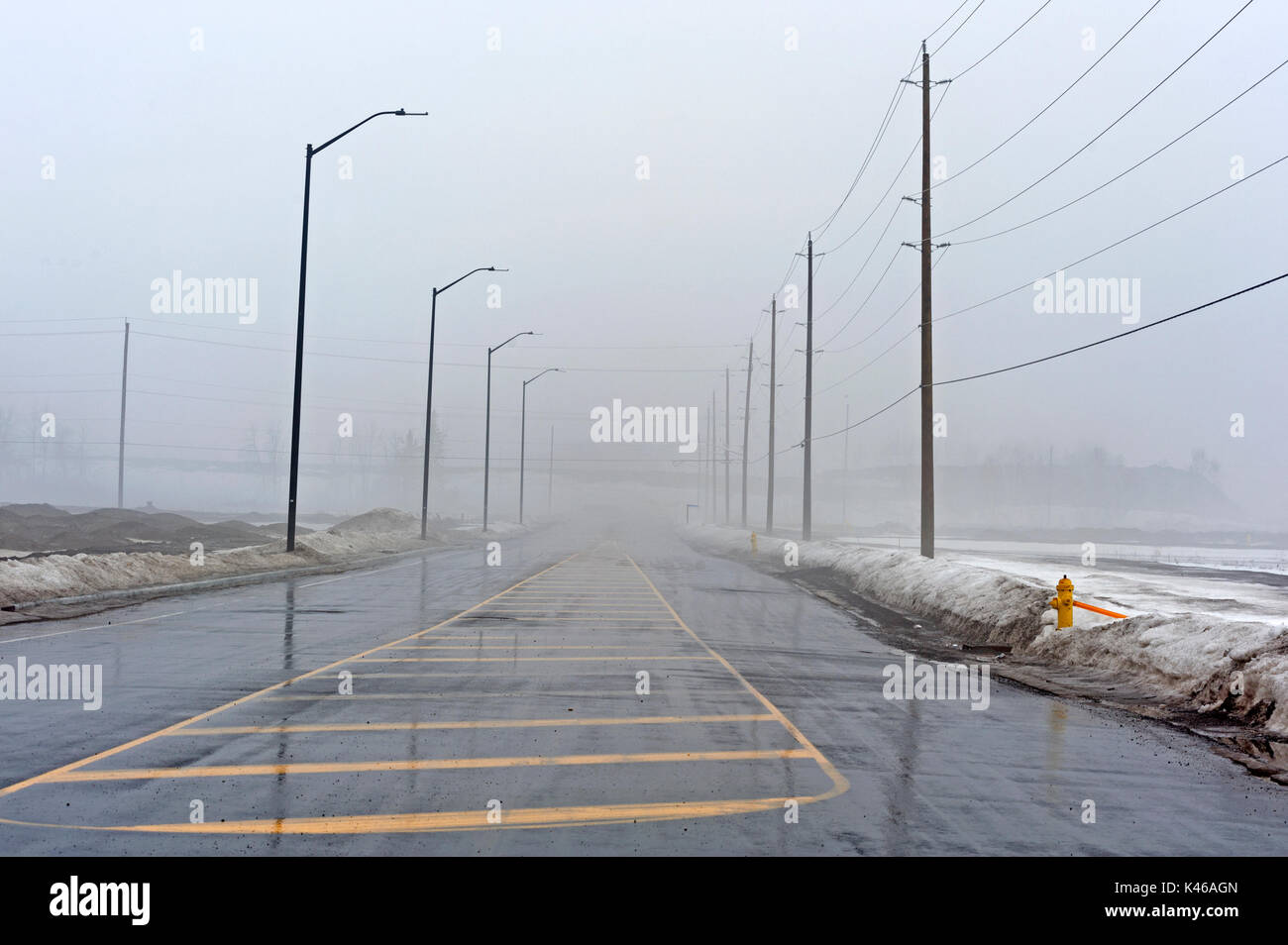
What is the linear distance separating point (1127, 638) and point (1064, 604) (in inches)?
75.3

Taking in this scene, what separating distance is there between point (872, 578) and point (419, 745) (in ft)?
76.4

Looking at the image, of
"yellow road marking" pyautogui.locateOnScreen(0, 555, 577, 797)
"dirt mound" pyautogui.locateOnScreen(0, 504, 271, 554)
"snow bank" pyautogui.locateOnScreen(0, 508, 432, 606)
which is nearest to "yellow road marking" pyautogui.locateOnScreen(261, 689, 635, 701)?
"yellow road marking" pyautogui.locateOnScreen(0, 555, 577, 797)

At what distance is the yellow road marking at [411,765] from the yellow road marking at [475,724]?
125cm

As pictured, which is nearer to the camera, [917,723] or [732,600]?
[917,723]

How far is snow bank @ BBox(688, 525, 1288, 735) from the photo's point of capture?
11.6m

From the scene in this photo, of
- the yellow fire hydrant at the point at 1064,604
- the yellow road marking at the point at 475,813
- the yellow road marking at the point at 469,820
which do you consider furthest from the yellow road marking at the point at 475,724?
the yellow fire hydrant at the point at 1064,604

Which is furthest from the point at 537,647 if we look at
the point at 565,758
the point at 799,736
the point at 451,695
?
the point at 565,758

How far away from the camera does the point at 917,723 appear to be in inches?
417

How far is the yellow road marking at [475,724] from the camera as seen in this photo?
914 cm

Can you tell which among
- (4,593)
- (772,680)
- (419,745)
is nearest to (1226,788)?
(772,680)

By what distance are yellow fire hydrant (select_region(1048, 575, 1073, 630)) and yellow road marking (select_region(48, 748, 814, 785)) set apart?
31.7ft

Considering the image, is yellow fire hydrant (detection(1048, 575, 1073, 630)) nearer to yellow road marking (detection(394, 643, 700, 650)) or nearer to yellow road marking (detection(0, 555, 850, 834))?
yellow road marking (detection(394, 643, 700, 650))

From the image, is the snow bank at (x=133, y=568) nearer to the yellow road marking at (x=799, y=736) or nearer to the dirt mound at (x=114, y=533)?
the dirt mound at (x=114, y=533)
